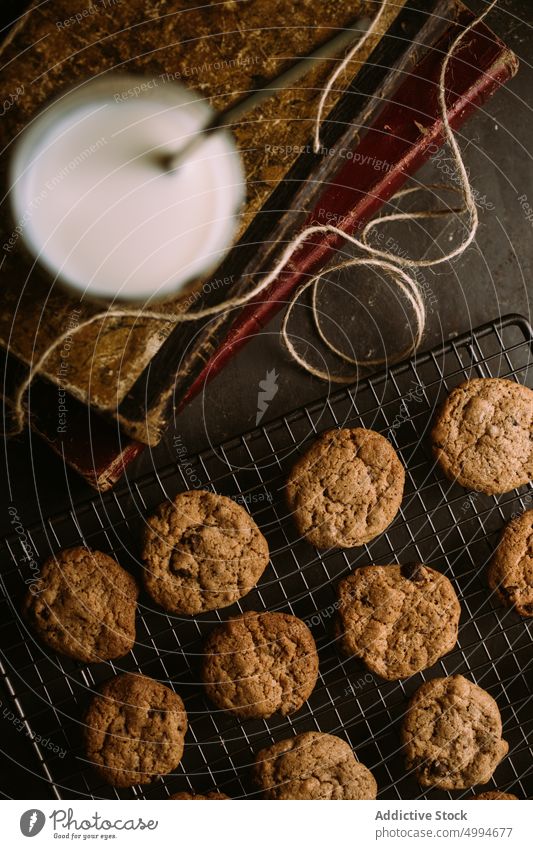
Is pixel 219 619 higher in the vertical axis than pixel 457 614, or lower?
higher

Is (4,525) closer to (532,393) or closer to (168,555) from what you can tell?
(168,555)

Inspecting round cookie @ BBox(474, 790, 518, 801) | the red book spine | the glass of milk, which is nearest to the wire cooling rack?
round cookie @ BBox(474, 790, 518, 801)

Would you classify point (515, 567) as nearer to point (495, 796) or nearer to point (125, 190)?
point (495, 796)

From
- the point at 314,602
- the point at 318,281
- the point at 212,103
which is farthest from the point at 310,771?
the point at 212,103

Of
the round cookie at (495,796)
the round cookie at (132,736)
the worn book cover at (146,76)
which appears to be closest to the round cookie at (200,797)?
the round cookie at (132,736)

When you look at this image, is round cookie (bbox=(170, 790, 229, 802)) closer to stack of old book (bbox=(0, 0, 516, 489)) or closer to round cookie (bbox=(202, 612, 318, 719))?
round cookie (bbox=(202, 612, 318, 719))
